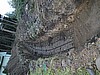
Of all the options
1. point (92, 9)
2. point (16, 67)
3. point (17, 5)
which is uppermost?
point (17, 5)

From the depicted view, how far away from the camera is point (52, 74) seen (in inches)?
127

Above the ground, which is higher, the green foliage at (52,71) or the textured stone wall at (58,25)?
the textured stone wall at (58,25)

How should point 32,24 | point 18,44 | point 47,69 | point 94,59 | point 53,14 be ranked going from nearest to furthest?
point 94,59 < point 53,14 < point 47,69 < point 32,24 < point 18,44

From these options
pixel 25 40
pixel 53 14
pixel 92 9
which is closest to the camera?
pixel 92 9

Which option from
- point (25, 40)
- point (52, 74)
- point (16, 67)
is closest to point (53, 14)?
point (52, 74)

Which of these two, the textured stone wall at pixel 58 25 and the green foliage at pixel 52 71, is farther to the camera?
the textured stone wall at pixel 58 25

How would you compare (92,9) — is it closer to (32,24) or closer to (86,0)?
(86,0)

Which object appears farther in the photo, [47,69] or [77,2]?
[47,69]

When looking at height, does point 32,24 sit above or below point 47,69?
above

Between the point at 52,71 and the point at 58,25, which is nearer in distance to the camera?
the point at 58,25

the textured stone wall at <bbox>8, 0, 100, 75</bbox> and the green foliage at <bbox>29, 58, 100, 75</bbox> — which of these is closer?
the green foliage at <bbox>29, 58, 100, 75</bbox>

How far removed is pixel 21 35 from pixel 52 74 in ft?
5.14

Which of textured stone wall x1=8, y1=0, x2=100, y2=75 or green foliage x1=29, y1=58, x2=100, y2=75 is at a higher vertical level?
textured stone wall x1=8, y1=0, x2=100, y2=75

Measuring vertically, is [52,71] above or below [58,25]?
below
